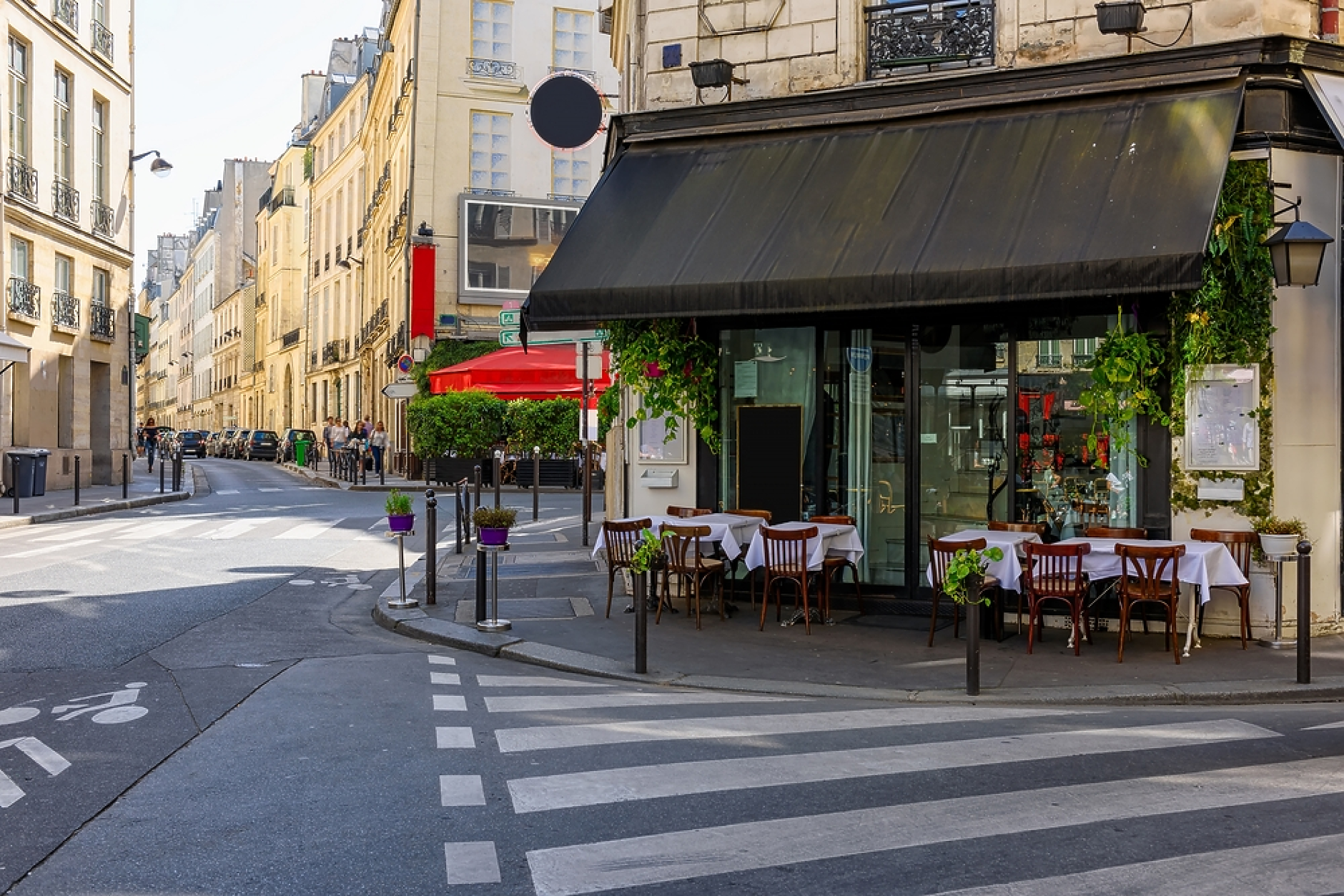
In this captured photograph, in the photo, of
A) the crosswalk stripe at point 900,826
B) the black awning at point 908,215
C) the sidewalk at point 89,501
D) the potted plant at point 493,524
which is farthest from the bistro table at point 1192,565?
the sidewalk at point 89,501

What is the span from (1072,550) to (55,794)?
6.65 m

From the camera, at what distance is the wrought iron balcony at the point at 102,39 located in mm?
29172

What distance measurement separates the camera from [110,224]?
1185 inches

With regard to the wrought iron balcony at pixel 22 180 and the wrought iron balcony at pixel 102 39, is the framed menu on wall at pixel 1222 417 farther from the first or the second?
the wrought iron balcony at pixel 102 39

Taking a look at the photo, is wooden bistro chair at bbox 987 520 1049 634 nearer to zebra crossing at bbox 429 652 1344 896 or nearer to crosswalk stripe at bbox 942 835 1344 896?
zebra crossing at bbox 429 652 1344 896

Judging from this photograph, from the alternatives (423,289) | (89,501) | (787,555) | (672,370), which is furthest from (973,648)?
(423,289)

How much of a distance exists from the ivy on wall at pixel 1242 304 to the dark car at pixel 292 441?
3985cm

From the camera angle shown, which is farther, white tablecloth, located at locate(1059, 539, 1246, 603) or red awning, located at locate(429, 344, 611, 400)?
red awning, located at locate(429, 344, 611, 400)

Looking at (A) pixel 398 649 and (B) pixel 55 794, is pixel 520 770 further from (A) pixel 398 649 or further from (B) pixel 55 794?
(A) pixel 398 649

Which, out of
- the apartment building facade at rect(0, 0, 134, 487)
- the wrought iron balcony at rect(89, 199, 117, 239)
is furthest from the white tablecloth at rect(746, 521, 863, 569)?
the wrought iron balcony at rect(89, 199, 117, 239)

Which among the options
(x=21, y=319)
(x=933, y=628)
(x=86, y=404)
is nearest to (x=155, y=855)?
(x=933, y=628)

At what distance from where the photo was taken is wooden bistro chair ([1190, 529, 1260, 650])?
9303 millimetres

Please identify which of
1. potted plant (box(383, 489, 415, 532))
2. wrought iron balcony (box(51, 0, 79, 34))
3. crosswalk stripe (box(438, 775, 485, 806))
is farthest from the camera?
wrought iron balcony (box(51, 0, 79, 34))

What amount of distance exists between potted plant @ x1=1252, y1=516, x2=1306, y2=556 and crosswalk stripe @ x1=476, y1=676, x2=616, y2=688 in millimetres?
5017
